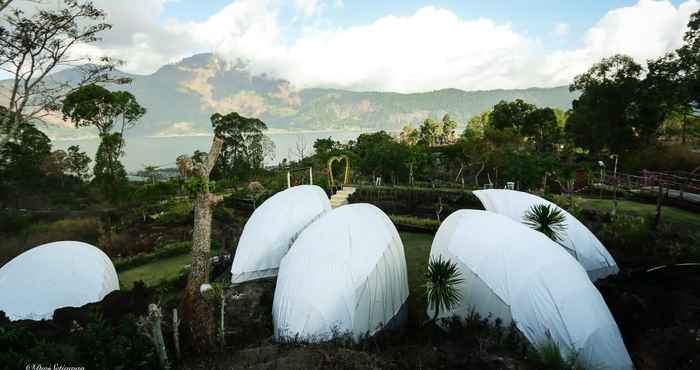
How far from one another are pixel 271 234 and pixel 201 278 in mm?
5255

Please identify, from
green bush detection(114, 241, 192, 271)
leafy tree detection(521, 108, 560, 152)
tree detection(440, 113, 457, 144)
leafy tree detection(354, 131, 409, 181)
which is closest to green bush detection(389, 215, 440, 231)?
leafy tree detection(354, 131, 409, 181)

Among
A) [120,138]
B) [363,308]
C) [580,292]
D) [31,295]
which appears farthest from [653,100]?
[120,138]

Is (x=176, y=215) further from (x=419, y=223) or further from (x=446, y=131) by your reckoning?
(x=446, y=131)

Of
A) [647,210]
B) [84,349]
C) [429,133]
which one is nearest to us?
[84,349]

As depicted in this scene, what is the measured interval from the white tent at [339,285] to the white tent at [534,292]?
1.42m

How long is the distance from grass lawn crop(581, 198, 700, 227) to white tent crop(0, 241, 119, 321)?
22930 millimetres

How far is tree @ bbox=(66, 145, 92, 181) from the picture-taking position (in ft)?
111

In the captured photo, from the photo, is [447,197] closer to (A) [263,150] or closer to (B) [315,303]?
(B) [315,303]

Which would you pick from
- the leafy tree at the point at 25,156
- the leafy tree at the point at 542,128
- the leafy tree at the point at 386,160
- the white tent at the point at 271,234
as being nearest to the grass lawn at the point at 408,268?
the white tent at the point at 271,234

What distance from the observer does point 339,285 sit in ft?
26.5

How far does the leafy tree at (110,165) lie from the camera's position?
91.1ft

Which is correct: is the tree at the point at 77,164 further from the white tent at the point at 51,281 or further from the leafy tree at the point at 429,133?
the leafy tree at the point at 429,133

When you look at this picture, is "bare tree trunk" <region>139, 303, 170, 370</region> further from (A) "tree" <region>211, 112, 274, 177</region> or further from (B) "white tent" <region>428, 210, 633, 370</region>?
(A) "tree" <region>211, 112, 274, 177</region>

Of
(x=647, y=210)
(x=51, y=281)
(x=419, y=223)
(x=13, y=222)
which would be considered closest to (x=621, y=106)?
(x=647, y=210)
